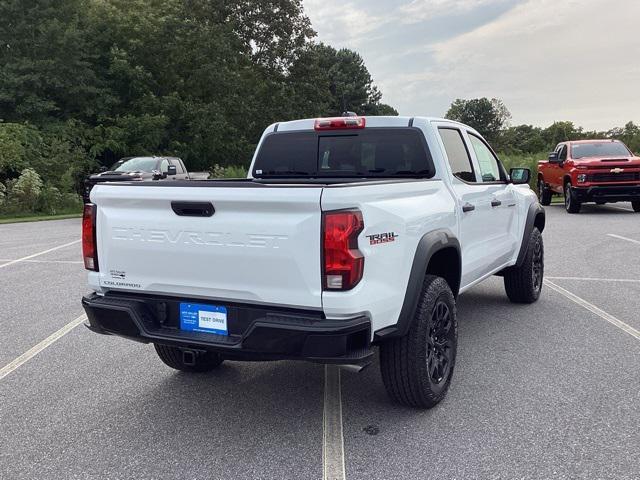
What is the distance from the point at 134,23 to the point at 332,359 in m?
32.4

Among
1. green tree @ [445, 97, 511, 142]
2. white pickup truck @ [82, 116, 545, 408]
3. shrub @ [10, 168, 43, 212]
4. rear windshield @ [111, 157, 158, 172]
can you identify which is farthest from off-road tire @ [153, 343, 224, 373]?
green tree @ [445, 97, 511, 142]

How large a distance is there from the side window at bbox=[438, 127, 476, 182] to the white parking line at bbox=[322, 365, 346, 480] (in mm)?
1862

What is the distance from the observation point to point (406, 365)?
354 cm

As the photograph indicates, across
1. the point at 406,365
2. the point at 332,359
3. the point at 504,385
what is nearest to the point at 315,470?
the point at 332,359

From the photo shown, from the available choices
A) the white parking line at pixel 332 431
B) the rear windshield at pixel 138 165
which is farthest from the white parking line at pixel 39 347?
the rear windshield at pixel 138 165

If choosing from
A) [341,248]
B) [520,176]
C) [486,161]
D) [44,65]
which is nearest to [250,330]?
[341,248]

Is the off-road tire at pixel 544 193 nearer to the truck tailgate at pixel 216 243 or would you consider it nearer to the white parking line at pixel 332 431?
the white parking line at pixel 332 431

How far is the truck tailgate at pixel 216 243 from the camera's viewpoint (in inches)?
119

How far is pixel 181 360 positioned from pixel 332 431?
4.81ft

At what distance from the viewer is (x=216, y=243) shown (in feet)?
10.6

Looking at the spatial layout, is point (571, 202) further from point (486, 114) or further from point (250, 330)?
point (486, 114)

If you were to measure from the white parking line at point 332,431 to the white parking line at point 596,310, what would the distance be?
2.78 meters

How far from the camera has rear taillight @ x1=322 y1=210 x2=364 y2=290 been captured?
295 cm

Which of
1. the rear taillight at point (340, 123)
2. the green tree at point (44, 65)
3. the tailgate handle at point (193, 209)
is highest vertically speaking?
the green tree at point (44, 65)
